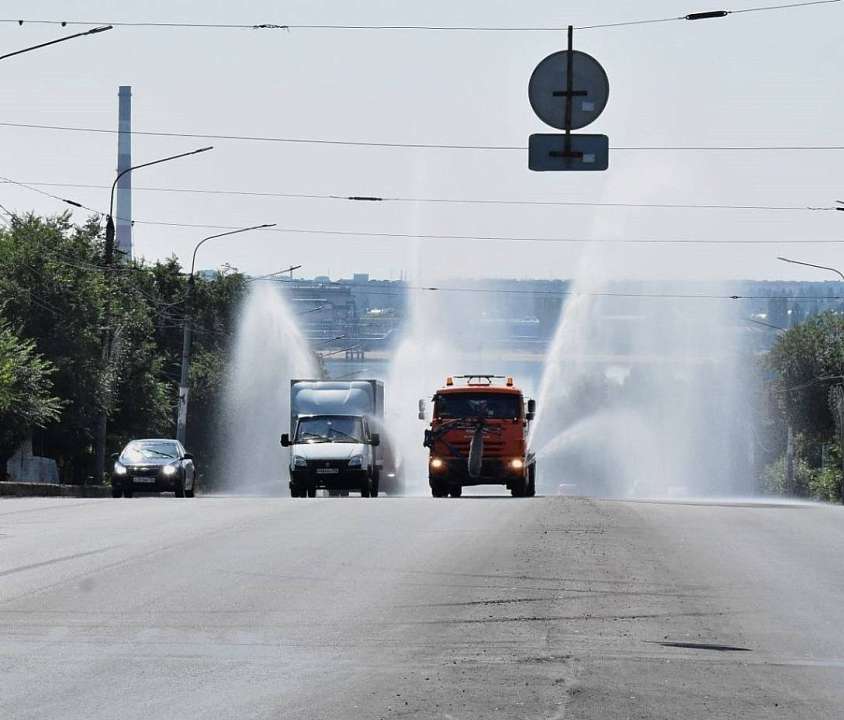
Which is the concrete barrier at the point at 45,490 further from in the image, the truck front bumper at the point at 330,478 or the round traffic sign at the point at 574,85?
the round traffic sign at the point at 574,85

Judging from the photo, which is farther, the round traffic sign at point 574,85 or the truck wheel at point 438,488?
the truck wheel at point 438,488

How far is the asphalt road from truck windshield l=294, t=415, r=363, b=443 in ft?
60.0

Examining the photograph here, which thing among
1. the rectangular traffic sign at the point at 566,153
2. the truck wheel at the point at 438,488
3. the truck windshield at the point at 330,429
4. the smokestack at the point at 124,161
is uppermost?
the smokestack at the point at 124,161

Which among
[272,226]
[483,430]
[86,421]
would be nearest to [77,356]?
[86,421]

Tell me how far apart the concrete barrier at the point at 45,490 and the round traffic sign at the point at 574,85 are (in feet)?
95.6

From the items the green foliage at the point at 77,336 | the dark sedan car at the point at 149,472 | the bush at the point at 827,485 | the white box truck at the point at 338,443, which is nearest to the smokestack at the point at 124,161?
the bush at the point at 827,485

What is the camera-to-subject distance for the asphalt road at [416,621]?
10109mm

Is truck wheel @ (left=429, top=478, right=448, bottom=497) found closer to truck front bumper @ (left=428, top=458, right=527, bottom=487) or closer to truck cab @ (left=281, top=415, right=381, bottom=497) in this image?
truck front bumper @ (left=428, top=458, right=527, bottom=487)

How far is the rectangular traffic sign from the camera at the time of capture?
17500 millimetres

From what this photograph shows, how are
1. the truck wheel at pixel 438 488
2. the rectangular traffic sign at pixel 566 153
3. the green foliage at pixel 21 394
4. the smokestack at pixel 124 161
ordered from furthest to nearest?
the smokestack at pixel 124 161 → the green foliage at pixel 21 394 → the truck wheel at pixel 438 488 → the rectangular traffic sign at pixel 566 153

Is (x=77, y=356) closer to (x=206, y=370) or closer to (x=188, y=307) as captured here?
(x=188, y=307)

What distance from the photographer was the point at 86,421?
212ft

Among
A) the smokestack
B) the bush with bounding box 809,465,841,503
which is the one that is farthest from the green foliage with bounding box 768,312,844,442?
the smokestack

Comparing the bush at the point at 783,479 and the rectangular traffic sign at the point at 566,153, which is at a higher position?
the rectangular traffic sign at the point at 566,153
